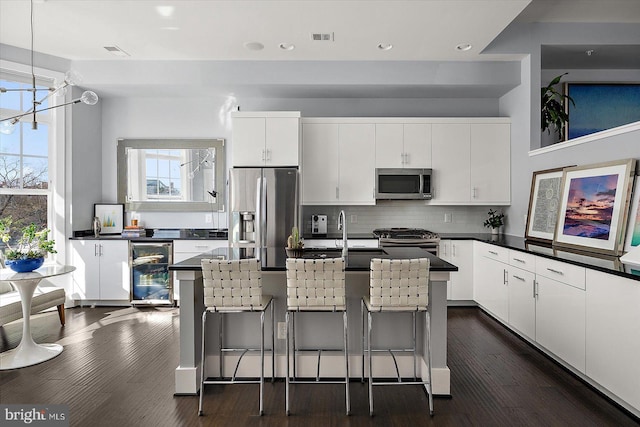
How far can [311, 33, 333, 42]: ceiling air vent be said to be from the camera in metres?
3.97

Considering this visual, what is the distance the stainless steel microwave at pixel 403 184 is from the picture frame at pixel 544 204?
1.19 metres

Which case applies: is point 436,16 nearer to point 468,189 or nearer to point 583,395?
point 468,189

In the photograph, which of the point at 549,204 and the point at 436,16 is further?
the point at 549,204

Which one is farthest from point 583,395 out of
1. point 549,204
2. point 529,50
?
point 529,50

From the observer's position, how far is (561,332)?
300 cm

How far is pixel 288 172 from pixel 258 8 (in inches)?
73.6

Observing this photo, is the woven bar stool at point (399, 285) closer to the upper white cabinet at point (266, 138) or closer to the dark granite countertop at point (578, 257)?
the dark granite countertop at point (578, 257)

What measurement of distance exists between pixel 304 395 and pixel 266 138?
10.4 feet

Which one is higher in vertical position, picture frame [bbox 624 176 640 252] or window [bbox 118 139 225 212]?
window [bbox 118 139 225 212]

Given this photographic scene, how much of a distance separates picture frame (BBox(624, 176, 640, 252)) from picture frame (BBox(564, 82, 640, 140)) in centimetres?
228

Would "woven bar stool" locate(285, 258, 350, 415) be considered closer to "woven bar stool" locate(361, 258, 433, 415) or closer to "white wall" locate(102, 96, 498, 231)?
"woven bar stool" locate(361, 258, 433, 415)

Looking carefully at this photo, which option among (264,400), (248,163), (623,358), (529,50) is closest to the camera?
(623,358)

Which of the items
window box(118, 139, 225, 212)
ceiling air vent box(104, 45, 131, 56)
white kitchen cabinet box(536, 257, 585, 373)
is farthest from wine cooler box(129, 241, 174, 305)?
white kitchen cabinet box(536, 257, 585, 373)

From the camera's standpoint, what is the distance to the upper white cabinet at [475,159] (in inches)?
199
